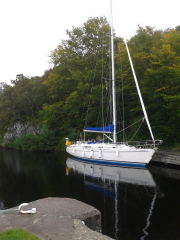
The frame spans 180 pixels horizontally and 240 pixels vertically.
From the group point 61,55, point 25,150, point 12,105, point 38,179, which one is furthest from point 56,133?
point 38,179

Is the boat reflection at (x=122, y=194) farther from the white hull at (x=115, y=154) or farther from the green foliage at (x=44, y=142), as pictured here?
the green foliage at (x=44, y=142)

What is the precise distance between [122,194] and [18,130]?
38921 mm

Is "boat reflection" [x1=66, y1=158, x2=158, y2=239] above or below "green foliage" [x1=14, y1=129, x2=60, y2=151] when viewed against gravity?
below

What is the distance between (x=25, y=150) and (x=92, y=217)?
31.6 metres

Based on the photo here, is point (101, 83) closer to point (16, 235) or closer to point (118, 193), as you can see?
point (118, 193)

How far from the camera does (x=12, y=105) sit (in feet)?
156

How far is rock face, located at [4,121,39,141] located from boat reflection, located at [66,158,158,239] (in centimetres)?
2830

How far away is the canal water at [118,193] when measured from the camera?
714 centimetres

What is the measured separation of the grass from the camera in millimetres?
4336

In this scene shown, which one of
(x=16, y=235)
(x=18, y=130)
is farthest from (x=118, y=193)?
(x=18, y=130)

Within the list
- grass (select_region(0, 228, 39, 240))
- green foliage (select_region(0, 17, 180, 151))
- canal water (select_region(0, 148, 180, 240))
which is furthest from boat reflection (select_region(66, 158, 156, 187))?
grass (select_region(0, 228, 39, 240))

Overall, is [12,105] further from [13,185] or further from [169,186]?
[169,186]

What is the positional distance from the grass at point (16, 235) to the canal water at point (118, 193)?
3.14m

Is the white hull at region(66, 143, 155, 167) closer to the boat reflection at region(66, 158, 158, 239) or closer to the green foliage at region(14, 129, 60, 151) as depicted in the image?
the boat reflection at region(66, 158, 158, 239)
